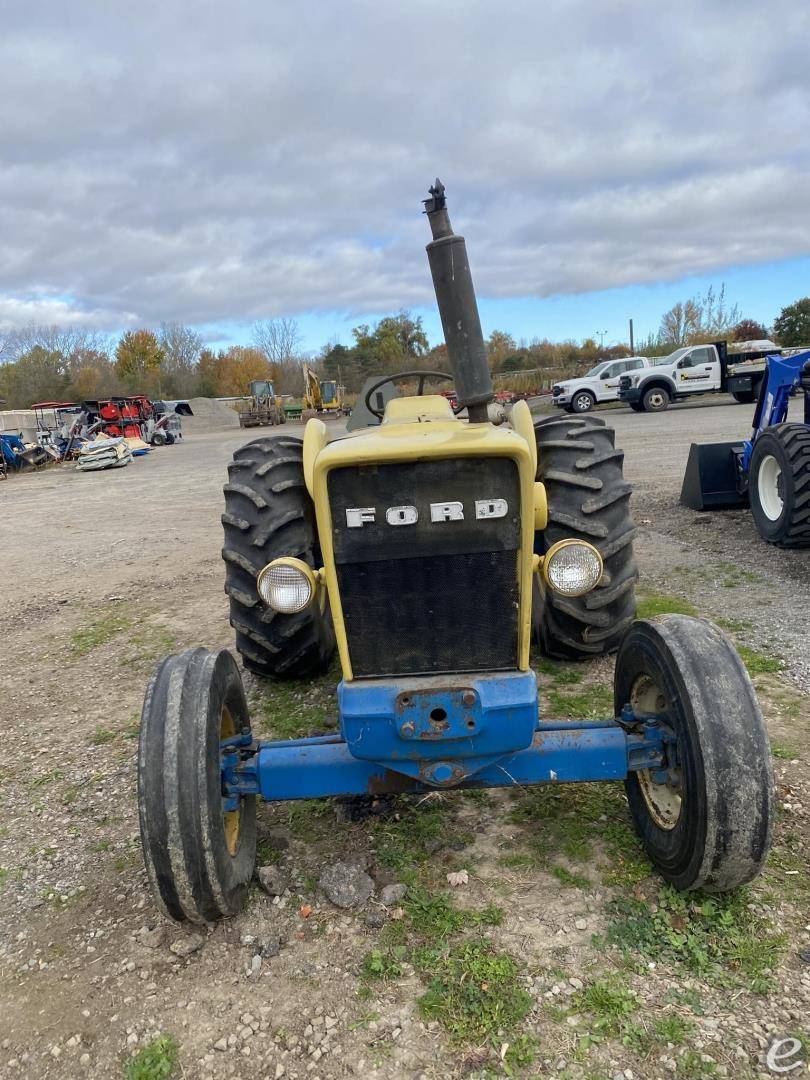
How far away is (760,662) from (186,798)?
10.9 feet

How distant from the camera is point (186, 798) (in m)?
2.35

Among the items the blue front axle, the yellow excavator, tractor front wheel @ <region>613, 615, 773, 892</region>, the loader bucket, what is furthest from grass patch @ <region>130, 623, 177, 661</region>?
the yellow excavator

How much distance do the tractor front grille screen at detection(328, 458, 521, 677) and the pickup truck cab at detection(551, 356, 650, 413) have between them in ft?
80.2

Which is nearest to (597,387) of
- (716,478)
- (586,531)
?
(716,478)

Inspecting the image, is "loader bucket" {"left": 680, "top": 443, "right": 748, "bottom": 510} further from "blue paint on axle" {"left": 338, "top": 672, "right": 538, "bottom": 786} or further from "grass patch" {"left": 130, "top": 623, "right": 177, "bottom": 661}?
"blue paint on axle" {"left": 338, "top": 672, "right": 538, "bottom": 786}

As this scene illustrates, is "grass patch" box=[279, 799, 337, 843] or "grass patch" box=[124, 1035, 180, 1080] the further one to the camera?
"grass patch" box=[279, 799, 337, 843]

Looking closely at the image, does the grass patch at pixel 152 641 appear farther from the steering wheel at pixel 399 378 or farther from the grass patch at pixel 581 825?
the grass patch at pixel 581 825

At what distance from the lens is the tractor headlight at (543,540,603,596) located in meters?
2.55

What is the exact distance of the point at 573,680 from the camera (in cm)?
423

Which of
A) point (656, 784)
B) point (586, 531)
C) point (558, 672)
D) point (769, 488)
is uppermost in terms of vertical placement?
point (586, 531)

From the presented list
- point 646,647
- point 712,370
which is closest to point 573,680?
point 646,647

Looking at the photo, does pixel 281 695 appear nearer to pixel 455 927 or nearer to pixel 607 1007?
pixel 455 927

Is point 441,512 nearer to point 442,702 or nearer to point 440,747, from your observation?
point 442,702

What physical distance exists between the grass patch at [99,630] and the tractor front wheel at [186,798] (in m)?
3.44
